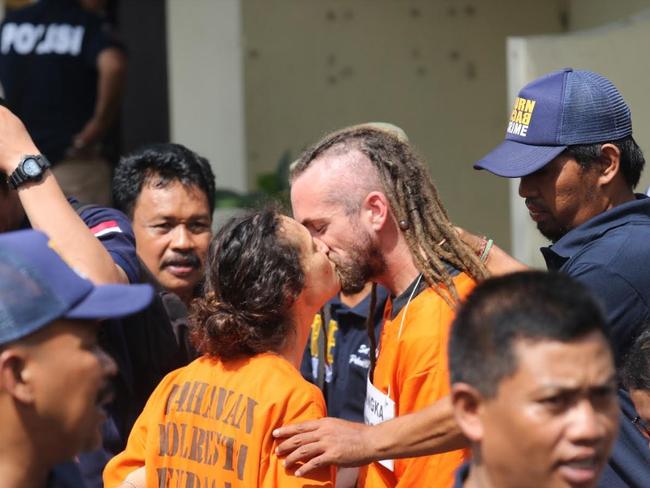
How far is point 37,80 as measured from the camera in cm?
721

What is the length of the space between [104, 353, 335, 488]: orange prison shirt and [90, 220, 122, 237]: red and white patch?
50 cm

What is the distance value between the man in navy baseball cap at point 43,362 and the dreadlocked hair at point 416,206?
1210 millimetres

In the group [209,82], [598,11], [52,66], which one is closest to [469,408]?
[52,66]

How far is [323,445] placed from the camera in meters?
3.06

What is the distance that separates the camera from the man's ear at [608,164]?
3.64 meters

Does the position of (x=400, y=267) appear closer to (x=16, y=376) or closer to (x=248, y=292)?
(x=248, y=292)

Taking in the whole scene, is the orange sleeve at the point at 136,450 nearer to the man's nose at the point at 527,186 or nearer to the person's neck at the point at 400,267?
the person's neck at the point at 400,267

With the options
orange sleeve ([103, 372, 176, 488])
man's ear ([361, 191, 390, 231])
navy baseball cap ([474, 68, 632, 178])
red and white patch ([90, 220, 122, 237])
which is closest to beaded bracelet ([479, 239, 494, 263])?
navy baseball cap ([474, 68, 632, 178])

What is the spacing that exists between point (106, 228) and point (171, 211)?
3.79 feet

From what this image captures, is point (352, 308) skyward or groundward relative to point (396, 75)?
groundward

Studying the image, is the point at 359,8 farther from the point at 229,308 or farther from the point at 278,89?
the point at 229,308

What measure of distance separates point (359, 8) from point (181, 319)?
13.0 feet

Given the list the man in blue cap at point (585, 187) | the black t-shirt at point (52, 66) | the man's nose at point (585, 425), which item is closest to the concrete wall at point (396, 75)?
the black t-shirt at point (52, 66)

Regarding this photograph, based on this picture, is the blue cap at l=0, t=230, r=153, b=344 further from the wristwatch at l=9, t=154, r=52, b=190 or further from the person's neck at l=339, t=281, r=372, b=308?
the person's neck at l=339, t=281, r=372, b=308
